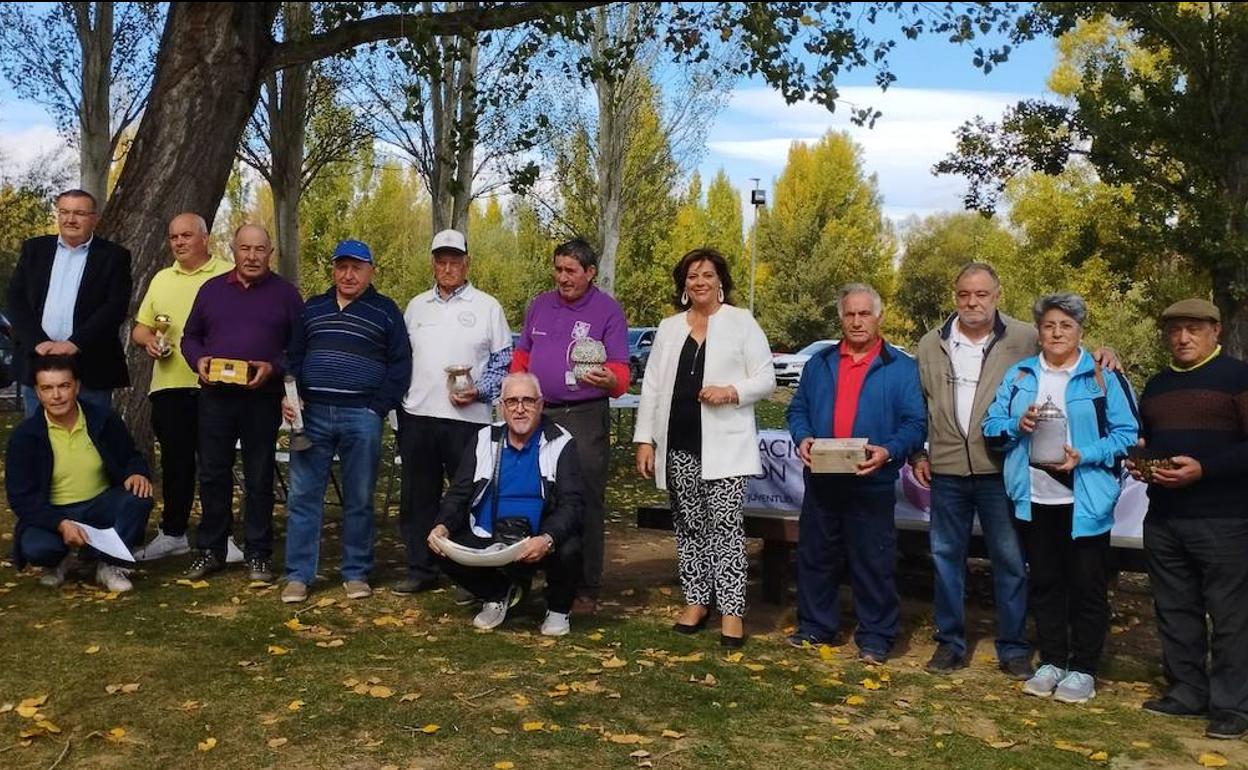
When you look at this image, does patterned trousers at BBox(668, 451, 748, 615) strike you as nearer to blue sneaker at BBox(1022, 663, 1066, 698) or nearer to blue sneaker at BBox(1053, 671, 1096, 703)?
blue sneaker at BBox(1022, 663, 1066, 698)

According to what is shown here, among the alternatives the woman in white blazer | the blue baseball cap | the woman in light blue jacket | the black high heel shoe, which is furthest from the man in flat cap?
the blue baseball cap

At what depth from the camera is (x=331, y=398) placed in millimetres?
5848

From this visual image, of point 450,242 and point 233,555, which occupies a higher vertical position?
point 450,242

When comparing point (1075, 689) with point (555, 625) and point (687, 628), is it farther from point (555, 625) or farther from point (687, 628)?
point (555, 625)

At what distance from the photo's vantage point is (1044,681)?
4793 millimetres

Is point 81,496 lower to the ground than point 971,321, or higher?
lower

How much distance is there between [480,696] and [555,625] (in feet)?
3.20

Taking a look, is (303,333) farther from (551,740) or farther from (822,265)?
(822,265)

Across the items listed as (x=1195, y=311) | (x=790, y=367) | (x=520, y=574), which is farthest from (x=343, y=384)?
(x=790, y=367)

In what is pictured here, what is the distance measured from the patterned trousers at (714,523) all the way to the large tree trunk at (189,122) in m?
4.16

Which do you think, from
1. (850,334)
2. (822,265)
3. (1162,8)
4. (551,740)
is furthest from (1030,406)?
(822,265)

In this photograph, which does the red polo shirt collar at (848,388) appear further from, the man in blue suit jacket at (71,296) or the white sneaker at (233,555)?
the man in blue suit jacket at (71,296)

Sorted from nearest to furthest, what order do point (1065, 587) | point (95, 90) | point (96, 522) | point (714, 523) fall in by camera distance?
point (1065, 587), point (714, 523), point (96, 522), point (95, 90)

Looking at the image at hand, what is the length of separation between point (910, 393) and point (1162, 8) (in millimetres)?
11152
